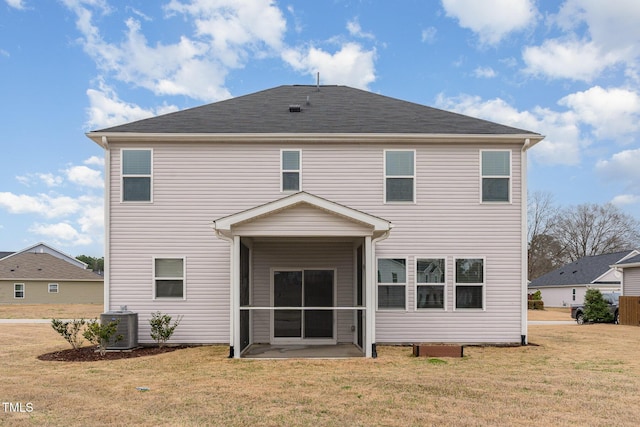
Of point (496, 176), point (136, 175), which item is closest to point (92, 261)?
point (136, 175)

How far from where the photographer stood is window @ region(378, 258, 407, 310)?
43.3ft

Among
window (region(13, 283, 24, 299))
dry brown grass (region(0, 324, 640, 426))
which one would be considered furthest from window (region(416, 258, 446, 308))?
window (region(13, 283, 24, 299))

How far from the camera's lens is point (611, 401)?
24.6 feet

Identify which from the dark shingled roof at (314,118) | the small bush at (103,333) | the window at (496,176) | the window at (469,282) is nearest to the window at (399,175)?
the dark shingled roof at (314,118)

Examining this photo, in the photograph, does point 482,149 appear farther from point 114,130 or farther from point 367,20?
point 114,130

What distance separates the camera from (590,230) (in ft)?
178

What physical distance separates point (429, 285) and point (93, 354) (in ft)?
27.3

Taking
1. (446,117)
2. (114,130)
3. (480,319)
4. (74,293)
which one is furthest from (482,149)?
(74,293)

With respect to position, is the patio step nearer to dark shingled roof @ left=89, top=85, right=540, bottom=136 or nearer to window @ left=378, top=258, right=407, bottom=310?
window @ left=378, top=258, right=407, bottom=310

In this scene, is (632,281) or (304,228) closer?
(304,228)

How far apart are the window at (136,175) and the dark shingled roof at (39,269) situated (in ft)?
96.9

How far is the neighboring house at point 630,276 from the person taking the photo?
24328mm

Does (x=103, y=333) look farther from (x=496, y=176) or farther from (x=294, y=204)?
(x=496, y=176)

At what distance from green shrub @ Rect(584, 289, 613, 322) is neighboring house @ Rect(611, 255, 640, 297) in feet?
8.27
